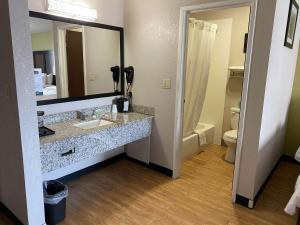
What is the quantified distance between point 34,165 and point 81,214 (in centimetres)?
76

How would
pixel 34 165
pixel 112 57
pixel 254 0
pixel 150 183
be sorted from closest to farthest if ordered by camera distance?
pixel 34 165 → pixel 254 0 → pixel 150 183 → pixel 112 57

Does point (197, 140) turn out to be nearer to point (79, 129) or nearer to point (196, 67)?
point (196, 67)

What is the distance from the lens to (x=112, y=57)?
2.95 metres

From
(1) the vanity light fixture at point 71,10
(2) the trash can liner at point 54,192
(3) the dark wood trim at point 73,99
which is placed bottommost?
(2) the trash can liner at point 54,192

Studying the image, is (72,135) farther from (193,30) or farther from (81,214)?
(193,30)

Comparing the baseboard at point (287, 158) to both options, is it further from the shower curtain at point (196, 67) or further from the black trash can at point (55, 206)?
the black trash can at point (55, 206)

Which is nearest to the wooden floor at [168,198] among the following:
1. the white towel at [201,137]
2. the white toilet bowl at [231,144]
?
the white toilet bowl at [231,144]

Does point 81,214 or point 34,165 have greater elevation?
point 34,165

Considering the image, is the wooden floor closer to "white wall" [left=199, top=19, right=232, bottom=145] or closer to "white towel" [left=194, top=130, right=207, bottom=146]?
"white towel" [left=194, top=130, right=207, bottom=146]

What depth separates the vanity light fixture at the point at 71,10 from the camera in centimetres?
221

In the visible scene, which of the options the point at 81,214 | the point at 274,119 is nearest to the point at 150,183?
the point at 81,214

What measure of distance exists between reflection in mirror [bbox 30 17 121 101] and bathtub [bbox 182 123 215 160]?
1.30 m

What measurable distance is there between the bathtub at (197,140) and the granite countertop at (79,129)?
2.77 feet

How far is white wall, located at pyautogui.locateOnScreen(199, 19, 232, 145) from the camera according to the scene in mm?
3686
